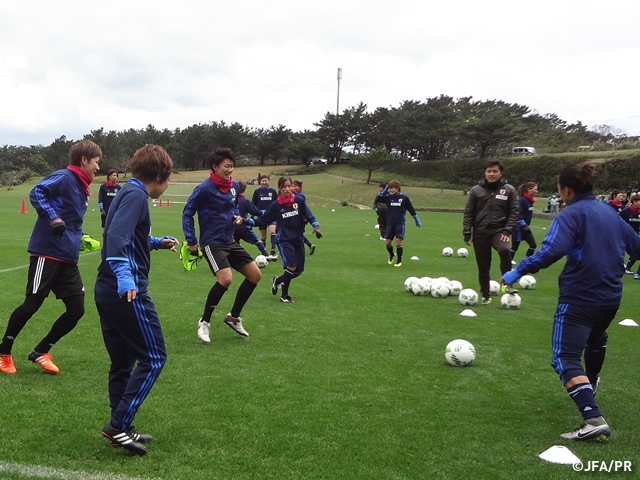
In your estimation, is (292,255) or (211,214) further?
(292,255)

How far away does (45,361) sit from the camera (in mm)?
5523

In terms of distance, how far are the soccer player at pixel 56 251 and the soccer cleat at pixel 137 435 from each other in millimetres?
1901

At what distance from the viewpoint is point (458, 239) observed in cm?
2366

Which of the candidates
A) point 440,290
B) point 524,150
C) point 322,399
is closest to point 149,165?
point 322,399

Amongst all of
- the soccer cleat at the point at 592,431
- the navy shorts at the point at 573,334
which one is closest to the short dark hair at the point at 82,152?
the navy shorts at the point at 573,334

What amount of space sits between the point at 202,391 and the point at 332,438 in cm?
144

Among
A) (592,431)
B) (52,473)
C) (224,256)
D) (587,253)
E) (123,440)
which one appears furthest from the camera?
(224,256)

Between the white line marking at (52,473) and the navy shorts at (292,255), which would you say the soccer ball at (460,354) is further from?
the navy shorts at (292,255)

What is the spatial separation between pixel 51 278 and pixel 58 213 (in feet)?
1.97

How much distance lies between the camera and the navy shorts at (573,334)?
4449 millimetres

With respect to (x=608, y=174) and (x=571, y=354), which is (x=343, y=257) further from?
(x=608, y=174)

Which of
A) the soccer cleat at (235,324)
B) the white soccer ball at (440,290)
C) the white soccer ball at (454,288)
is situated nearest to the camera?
the soccer cleat at (235,324)

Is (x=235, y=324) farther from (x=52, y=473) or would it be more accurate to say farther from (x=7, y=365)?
(x=52, y=473)

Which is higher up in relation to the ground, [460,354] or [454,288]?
[460,354]
